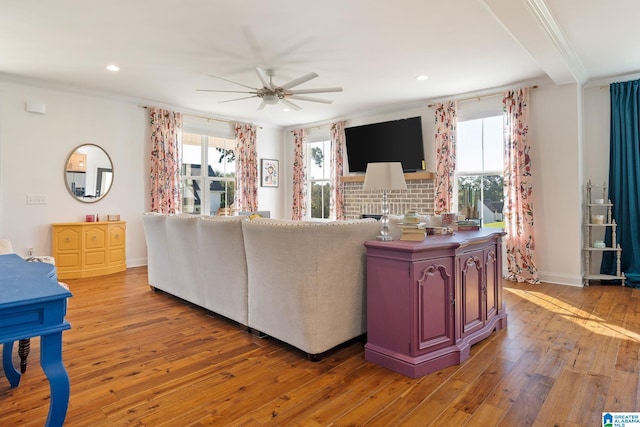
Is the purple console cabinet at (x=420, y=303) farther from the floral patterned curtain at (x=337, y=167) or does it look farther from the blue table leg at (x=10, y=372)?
the floral patterned curtain at (x=337, y=167)

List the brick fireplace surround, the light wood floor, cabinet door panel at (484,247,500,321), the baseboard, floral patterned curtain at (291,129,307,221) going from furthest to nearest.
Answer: floral patterned curtain at (291,129,307,221) < the brick fireplace surround < the baseboard < cabinet door panel at (484,247,500,321) < the light wood floor

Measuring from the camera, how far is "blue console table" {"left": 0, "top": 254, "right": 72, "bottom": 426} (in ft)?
3.98

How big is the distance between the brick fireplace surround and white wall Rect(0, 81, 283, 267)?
355cm

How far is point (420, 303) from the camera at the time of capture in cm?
218

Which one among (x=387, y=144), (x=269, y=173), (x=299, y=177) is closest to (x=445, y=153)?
(x=387, y=144)

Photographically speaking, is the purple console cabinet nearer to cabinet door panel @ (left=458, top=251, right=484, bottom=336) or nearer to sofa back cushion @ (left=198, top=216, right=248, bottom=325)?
cabinet door panel @ (left=458, top=251, right=484, bottom=336)

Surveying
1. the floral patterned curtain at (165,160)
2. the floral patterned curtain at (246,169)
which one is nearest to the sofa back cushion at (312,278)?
the floral patterned curtain at (165,160)

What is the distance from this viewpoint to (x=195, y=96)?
559 cm

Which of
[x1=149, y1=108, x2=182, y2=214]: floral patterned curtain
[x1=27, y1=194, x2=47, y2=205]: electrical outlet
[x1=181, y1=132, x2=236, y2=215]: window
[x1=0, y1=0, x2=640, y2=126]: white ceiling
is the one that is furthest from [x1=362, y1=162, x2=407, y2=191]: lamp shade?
[x1=181, y1=132, x2=236, y2=215]: window

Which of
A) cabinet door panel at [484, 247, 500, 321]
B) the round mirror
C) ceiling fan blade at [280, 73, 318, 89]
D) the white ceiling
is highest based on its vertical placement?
the white ceiling

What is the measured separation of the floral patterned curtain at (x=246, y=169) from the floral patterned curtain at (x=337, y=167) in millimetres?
1590

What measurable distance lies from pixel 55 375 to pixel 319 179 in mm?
6508

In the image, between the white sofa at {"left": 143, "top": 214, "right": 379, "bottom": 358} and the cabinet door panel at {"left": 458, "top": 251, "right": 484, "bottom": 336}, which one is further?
the cabinet door panel at {"left": 458, "top": 251, "right": 484, "bottom": 336}

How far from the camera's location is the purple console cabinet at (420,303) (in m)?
2.17
